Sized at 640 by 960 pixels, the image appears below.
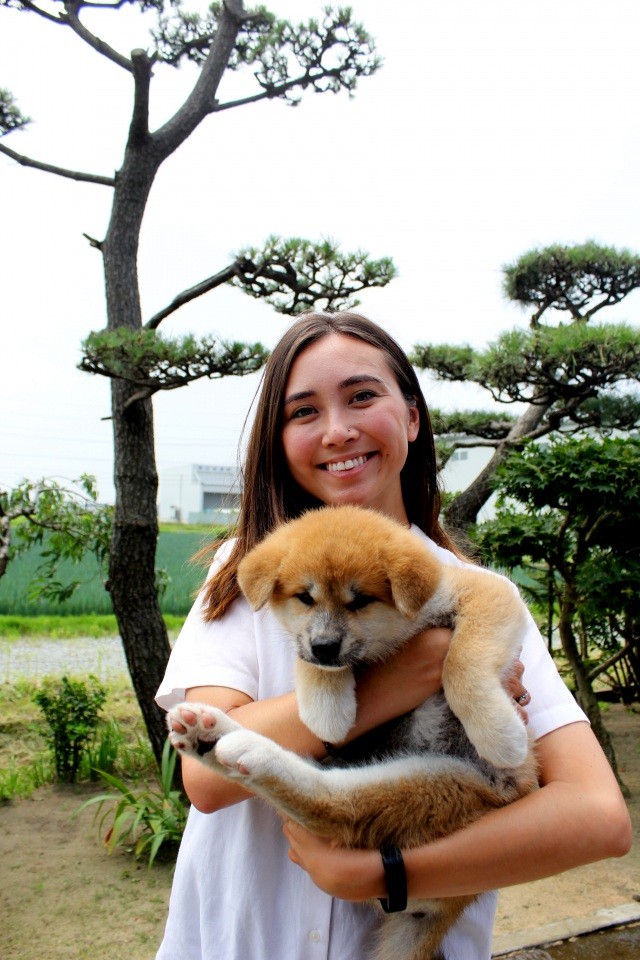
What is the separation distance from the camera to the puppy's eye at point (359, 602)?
1602mm

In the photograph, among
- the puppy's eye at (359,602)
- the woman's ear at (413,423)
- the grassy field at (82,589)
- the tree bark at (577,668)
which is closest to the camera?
the puppy's eye at (359,602)

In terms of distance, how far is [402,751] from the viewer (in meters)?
1.61

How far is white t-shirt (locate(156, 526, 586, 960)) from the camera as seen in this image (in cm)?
149

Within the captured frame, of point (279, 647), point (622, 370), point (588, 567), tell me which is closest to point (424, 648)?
point (279, 647)

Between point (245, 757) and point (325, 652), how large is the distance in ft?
0.88

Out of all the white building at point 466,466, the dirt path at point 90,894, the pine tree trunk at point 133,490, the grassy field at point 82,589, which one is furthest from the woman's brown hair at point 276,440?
the white building at point 466,466

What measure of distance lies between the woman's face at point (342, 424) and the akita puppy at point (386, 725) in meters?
0.15

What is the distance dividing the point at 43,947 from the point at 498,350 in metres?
5.29

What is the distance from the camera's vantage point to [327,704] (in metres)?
1.51

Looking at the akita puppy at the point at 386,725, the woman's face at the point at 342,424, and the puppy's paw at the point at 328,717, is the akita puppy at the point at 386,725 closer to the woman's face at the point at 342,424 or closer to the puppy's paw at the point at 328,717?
the puppy's paw at the point at 328,717

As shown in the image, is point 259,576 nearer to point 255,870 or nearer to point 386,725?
point 386,725

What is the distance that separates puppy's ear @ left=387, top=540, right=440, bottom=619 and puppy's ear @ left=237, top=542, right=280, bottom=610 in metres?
0.28

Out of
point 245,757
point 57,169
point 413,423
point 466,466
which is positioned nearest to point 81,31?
point 57,169

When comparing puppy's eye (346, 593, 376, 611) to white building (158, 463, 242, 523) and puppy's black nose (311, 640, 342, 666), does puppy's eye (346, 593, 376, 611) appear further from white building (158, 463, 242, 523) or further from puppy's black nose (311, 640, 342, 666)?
white building (158, 463, 242, 523)
